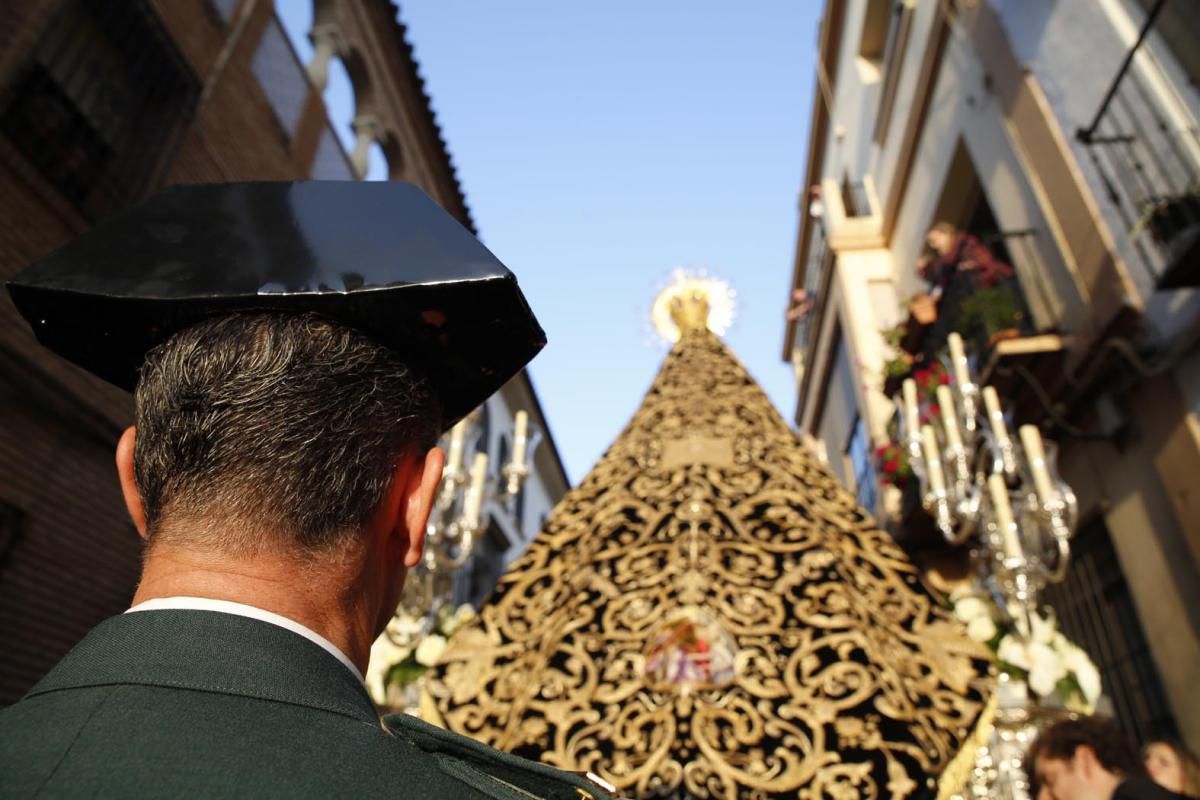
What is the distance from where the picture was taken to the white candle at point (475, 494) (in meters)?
4.38

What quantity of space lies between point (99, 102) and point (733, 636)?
667 cm

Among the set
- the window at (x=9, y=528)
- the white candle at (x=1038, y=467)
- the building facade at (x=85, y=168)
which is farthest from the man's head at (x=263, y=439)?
the window at (x=9, y=528)

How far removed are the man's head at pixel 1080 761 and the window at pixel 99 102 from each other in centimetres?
658

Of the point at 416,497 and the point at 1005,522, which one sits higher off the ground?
the point at 1005,522

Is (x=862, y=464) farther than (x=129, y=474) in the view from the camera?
Yes

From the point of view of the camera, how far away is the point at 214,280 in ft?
3.12

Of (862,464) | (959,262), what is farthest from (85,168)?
(862,464)

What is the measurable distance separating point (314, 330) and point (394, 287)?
0.34ft

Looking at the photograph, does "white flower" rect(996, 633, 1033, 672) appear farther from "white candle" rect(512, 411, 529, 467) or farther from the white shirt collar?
"white candle" rect(512, 411, 529, 467)

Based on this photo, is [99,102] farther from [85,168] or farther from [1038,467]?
[1038,467]

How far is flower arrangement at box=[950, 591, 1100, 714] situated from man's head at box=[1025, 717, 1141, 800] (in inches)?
10.7

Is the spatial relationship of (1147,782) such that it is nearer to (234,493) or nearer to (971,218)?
(234,493)

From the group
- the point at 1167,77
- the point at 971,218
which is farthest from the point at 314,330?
the point at 971,218

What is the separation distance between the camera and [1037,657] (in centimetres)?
278
